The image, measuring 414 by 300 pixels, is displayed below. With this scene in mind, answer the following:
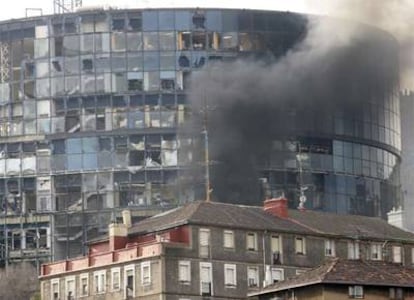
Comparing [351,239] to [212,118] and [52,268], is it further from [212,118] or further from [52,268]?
[212,118]

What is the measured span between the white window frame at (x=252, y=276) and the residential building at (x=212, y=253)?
0.08 m

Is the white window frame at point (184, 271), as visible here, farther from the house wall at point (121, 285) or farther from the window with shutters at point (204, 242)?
the house wall at point (121, 285)

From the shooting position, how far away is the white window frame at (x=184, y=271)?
139 metres

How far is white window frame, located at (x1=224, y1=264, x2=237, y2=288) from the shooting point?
465ft

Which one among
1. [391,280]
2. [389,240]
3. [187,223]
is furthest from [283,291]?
[389,240]

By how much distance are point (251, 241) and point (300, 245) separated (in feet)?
15.6

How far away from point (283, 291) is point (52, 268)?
102 ft

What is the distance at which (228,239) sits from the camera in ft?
468

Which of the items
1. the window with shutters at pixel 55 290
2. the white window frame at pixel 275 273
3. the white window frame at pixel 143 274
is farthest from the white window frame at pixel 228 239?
the window with shutters at pixel 55 290

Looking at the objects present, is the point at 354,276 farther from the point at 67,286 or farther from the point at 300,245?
the point at 67,286

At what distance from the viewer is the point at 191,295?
13900cm

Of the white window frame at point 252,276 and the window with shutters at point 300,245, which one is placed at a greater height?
the window with shutters at point 300,245

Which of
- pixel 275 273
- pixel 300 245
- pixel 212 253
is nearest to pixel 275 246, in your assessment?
pixel 275 273

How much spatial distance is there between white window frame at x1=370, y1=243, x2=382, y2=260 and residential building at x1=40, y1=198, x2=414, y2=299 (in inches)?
3.2
